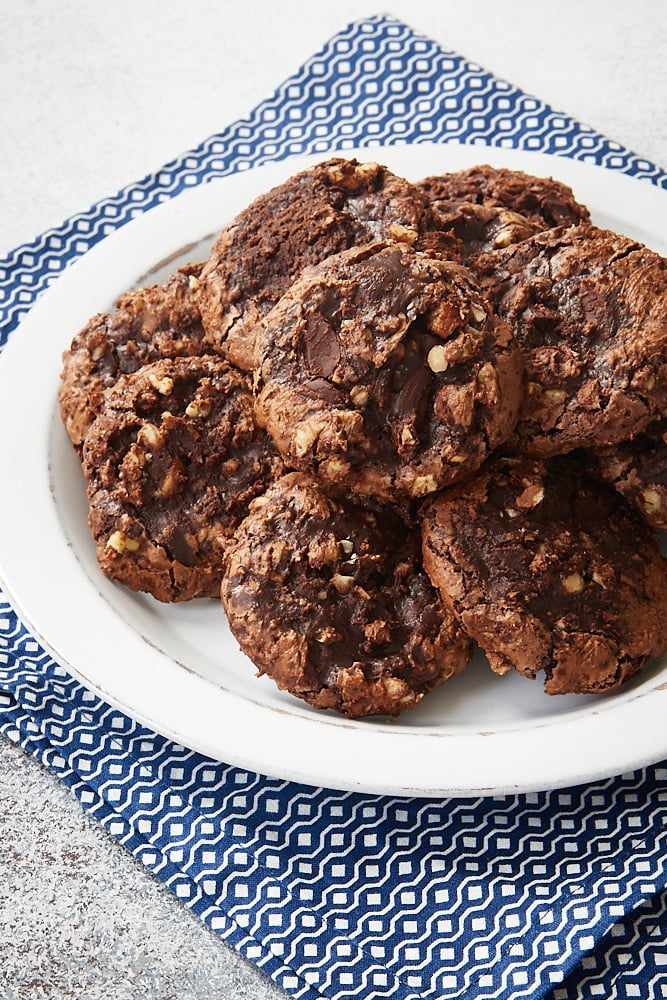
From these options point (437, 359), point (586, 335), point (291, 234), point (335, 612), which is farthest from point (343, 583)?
point (291, 234)

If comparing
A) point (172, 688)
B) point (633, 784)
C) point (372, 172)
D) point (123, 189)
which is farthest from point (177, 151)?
point (633, 784)

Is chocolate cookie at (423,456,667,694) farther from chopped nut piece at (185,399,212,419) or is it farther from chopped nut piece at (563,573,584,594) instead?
chopped nut piece at (185,399,212,419)

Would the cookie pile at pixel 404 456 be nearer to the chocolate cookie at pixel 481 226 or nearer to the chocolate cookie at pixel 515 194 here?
the chocolate cookie at pixel 481 226

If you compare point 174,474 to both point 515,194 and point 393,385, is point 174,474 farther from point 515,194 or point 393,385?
point 515,194

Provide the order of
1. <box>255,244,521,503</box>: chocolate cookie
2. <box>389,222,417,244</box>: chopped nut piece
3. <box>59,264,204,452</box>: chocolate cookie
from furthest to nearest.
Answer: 1. <box>59,264,204,452</box>: chocolate cookie
2. <box>389,222,417,244</box>: chopped nut piece
3. <box>255,244,521,503</box>: chocolate cookie

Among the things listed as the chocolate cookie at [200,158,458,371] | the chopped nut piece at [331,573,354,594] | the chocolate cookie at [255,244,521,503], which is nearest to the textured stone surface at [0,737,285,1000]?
the chopped nut piece at [331,573,354,594]

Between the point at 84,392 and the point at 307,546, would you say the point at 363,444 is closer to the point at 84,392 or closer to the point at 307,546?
the point at 307,546
